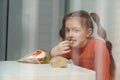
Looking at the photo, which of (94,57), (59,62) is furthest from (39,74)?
(94,57)

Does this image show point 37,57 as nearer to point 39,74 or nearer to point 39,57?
point 39,57

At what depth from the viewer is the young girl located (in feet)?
2.97

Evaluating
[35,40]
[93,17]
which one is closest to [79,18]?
[93,17]

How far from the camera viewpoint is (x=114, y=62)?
95 centimetres

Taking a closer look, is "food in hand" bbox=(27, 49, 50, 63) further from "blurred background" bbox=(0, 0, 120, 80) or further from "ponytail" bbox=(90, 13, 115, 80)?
"ponytail" bbox=(90, 13, 115, 80)

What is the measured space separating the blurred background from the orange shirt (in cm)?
8

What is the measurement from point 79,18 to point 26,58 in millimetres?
283

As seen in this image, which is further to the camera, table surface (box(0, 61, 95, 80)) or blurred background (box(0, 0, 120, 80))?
blurred background (box(0, 0, 120, 80))

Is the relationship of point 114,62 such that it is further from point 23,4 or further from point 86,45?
point 23,4

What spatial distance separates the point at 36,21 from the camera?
0.90 m

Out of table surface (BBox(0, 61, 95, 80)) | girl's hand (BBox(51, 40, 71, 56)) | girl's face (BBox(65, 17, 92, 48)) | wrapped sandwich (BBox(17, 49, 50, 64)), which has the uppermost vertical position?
girl's face (BBox(65, 17, 92, 48))

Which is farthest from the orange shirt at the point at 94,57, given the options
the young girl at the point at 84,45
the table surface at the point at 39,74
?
the table surface at the point at 39,74

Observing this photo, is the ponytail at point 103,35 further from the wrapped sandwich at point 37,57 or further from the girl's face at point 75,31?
the wrapped sandwich at point 37,57

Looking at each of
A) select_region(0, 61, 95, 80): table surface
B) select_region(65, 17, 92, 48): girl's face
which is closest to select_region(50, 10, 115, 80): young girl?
select_region(65, 17, 92, 48): girl's face
